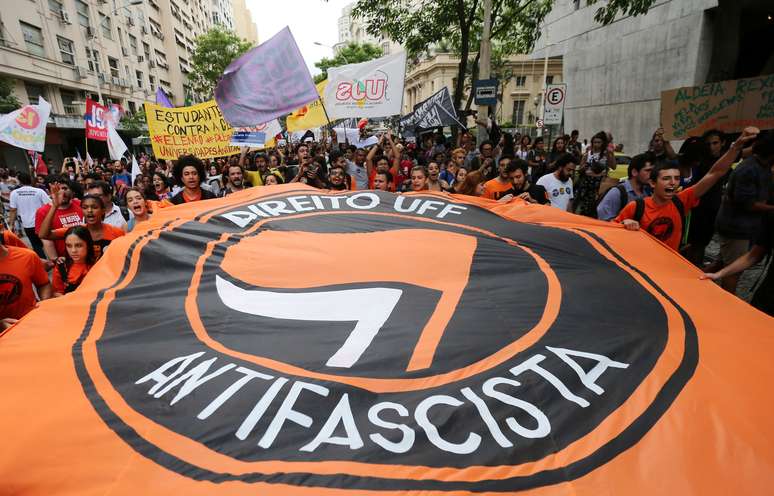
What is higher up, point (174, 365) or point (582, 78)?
point (582, 78)

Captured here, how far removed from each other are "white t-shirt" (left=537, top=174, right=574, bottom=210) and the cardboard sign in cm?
350

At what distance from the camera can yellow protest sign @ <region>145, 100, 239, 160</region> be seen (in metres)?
8.36

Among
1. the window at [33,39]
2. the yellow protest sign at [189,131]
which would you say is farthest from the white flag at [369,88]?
the window at [33,39]

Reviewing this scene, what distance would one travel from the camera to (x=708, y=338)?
6.49 feet

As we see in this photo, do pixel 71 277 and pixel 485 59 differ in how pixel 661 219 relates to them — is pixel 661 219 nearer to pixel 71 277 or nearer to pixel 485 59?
pixel 71 277

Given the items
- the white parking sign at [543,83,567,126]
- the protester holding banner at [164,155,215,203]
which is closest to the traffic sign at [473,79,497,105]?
the white parking sign at [543,83,567,126]

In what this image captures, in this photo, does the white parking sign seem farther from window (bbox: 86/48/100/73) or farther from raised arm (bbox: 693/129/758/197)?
window (bbox: 86/48/100/73)

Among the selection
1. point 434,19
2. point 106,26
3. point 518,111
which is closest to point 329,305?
point 434,19

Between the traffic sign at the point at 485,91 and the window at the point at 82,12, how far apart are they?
31.4m

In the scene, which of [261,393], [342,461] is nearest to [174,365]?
[261,393]

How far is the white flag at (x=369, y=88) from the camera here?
8047 millimetres

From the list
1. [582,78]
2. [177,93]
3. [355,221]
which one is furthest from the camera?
[177,93]

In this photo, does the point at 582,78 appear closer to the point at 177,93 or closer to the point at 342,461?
the point at 342,461

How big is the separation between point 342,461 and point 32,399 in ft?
4.42
